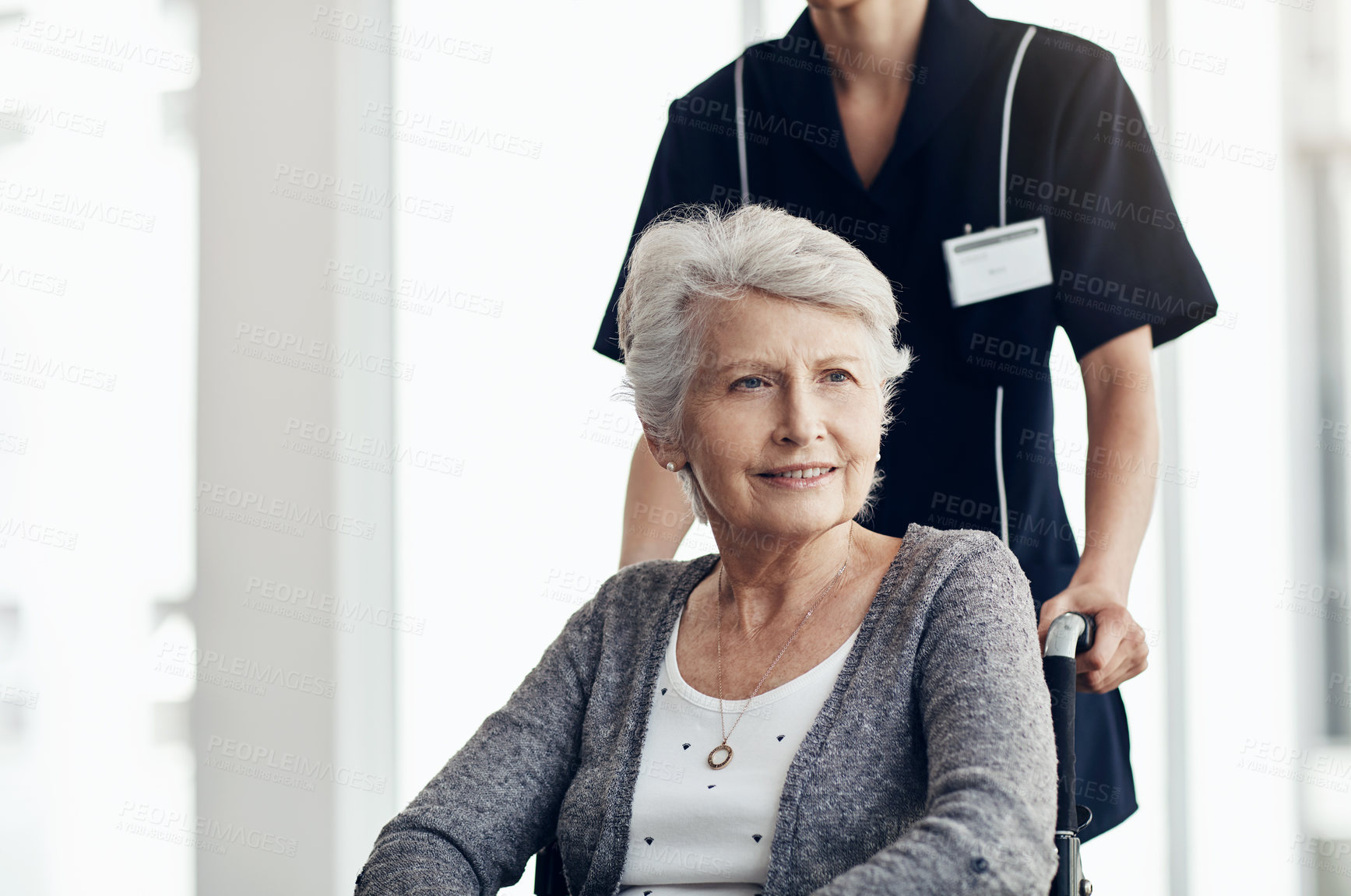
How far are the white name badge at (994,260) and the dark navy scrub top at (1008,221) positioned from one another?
2 cm

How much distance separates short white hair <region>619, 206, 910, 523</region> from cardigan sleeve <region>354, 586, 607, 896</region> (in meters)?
0.31

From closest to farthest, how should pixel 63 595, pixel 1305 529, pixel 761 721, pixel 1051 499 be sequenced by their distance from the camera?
1. pixel 761 721
2. pixel 1051 499
3. pixel 1305 529
4. pixel 63 595

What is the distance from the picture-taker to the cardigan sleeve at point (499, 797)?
1.36 m

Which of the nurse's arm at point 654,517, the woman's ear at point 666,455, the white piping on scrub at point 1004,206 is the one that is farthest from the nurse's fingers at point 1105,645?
the nurse's arm at point 654,517

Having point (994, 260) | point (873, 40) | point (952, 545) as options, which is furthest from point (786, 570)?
point (873, 40)

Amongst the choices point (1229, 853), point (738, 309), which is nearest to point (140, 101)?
point (738, 309)

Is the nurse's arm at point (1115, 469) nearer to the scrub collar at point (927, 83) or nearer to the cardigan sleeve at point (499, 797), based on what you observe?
the scrub collar at point (927, 83)

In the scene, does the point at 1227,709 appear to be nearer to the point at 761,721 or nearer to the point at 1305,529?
the point at 1305,529

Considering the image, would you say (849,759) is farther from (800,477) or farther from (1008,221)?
(1008,221)

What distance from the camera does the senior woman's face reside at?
1355mm

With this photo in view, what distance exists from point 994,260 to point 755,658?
87 centimetres

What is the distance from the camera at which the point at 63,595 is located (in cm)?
285

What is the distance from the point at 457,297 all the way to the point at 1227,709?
2.14 metres

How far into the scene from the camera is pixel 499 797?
1423 mm
